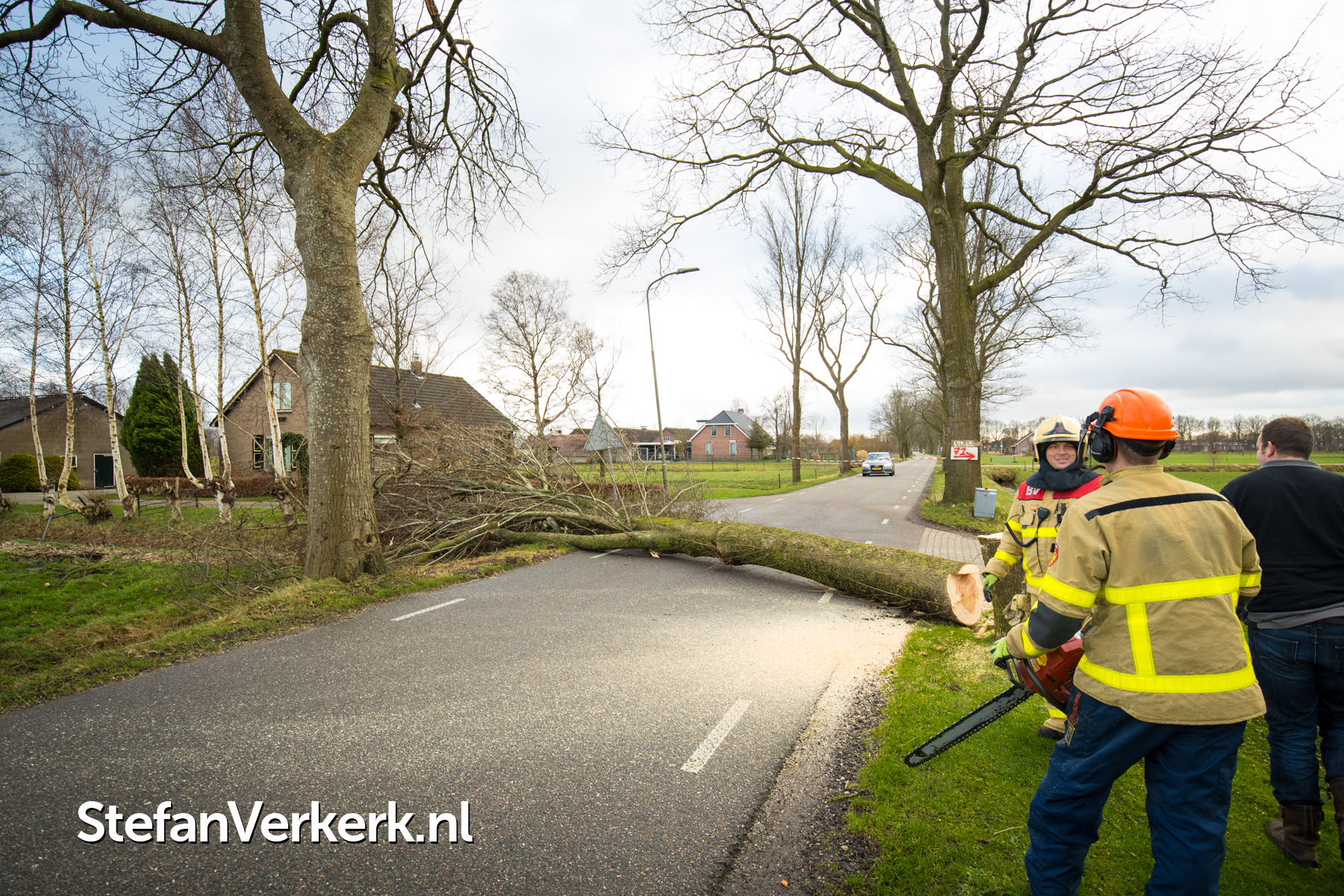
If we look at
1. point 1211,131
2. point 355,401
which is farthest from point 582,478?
point 1211,131

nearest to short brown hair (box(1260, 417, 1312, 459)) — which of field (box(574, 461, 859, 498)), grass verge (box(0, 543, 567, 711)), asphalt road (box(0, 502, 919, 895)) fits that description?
asphalt road (box(0, 502, 919, 895))

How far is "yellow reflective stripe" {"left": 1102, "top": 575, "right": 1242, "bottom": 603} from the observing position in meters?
1.96

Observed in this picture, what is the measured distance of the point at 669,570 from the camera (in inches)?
340

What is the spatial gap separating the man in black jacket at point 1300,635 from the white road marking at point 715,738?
266 centimetres

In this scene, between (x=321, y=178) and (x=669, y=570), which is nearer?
(x=321, y=178)

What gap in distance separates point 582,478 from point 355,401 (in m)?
6.08

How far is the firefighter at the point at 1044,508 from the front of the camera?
357 centimetres

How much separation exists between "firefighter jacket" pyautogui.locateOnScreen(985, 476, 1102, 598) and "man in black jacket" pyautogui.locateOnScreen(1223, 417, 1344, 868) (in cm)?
82

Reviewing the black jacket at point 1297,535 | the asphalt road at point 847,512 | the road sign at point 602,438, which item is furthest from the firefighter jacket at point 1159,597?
the road sign at point 602,438

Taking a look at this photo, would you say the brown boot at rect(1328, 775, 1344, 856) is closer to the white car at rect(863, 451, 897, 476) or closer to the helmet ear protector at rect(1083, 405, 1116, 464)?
the helmet ear protector at rect(1083, 405, 1116, 464)

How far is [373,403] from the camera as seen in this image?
29484 mm

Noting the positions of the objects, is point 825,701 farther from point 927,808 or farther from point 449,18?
point 449,18

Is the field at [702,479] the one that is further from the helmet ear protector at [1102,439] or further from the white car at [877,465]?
the helmet ear protector at [1102,439]

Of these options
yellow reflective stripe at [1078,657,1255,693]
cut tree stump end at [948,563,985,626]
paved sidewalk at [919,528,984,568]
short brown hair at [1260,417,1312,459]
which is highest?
short brown hair at [1260,417,1312,459]
